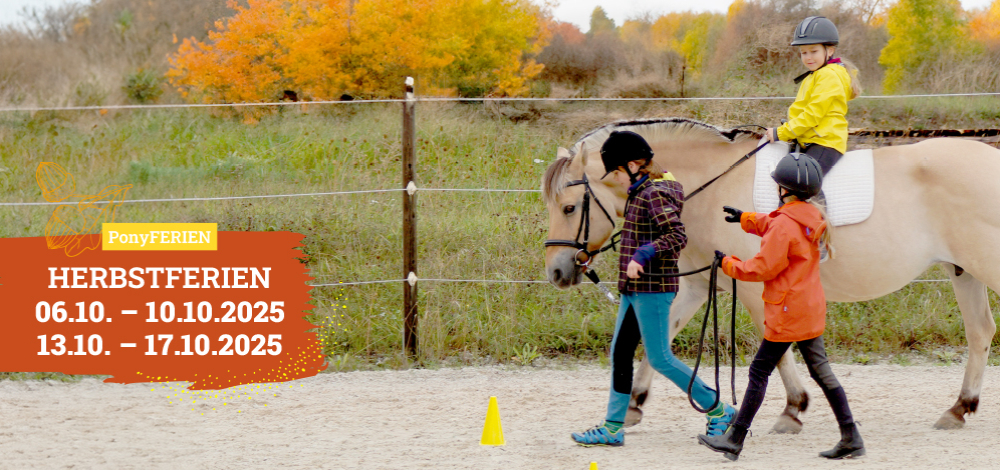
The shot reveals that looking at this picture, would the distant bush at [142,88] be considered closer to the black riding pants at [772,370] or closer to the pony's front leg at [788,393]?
the pony's front leg at [788,393]

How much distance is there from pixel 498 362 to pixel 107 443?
2.59 m

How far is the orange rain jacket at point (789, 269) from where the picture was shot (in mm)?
3186

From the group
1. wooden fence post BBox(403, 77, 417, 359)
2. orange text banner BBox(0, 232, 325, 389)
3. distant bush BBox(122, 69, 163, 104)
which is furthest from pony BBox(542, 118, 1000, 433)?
distant bush BBox(122, 69, 163, 104)

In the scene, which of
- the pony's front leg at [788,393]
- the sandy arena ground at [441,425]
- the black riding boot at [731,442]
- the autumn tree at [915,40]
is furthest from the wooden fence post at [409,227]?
the autumn tree at [915,40]

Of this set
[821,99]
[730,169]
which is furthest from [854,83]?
[730,169]

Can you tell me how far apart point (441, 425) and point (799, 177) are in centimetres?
218

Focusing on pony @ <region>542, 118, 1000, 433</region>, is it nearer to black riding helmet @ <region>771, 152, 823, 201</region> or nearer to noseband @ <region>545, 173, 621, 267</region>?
noseband @ <region>545, 173, 621, 267</region>

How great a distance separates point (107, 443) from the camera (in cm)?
381

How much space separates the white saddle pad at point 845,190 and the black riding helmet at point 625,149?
79 centimetres

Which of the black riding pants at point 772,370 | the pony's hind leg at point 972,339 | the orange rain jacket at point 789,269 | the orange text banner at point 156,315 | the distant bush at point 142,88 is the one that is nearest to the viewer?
the orange rain jacket at point 789,269

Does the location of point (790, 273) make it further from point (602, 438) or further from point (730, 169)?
point (602, 438)

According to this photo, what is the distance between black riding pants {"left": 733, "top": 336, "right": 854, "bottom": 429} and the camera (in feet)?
10.9

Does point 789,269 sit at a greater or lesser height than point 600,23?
lesser

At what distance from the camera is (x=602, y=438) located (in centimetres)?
368
